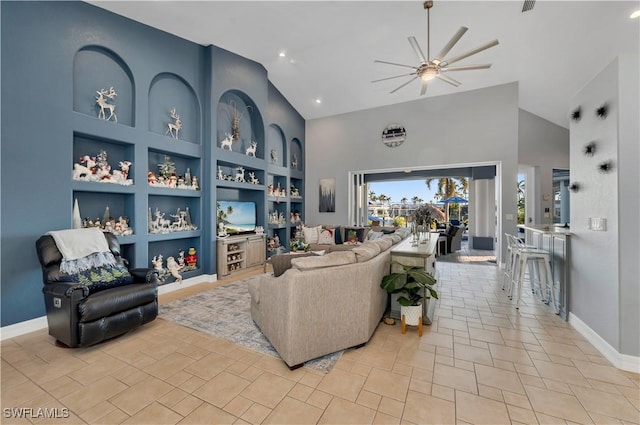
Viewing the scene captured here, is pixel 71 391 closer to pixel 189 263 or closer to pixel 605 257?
pixel 189 263

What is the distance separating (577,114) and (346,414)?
13.1 feet

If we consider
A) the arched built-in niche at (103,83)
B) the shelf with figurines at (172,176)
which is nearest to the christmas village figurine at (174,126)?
the shelf with figurines at (172,176)

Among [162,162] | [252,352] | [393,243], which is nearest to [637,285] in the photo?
[393,243]

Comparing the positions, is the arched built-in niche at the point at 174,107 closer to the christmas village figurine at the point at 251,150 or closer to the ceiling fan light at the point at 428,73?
the christmas village figurine at the point at 251,150

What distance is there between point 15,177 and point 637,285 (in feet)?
20.1

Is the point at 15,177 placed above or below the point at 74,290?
above

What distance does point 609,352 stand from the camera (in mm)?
2377

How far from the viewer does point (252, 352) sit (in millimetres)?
2512

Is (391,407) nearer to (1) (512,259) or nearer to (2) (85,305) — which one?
(2) (85,305)

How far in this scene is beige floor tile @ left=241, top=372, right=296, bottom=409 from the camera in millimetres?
1871

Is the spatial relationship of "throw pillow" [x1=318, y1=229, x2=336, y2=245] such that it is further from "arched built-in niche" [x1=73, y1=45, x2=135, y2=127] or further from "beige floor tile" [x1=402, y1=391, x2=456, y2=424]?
A: "beige floor tile" [x1=402, y1=391, x2=456, y2=424]

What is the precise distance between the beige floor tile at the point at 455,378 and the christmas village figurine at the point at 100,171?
14.9 feet

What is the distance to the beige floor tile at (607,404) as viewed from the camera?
5.73 feet

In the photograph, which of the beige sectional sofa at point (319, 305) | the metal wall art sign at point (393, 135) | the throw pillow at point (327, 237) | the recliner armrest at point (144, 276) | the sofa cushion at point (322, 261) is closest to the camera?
the beige sectional sofa at point (319, 305)
